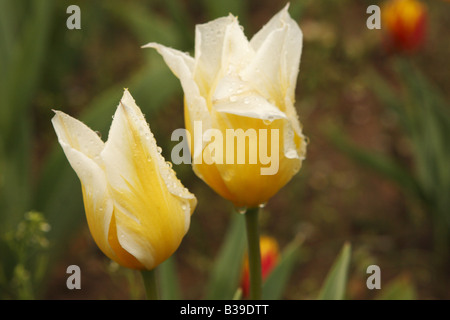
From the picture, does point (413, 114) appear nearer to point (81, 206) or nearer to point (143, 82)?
point (143, 82)

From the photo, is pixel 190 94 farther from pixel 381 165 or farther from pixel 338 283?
pixel 381 165

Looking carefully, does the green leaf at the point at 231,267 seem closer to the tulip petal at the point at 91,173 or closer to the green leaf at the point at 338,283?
the green leaf at the point at 338,283

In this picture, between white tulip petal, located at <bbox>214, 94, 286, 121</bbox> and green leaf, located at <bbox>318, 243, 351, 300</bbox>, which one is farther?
green leaf, located at <bbox>318, 243, 351, 300</bbox>

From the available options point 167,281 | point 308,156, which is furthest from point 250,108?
point 308,156

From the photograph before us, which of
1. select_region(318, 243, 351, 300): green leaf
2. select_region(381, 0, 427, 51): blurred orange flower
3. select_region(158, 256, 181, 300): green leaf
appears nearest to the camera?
select_region(318, 243, 351, 300): green leaf

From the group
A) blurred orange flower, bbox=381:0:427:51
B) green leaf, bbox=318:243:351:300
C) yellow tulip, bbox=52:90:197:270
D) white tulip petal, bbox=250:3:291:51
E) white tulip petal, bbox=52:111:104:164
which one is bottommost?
green leaf, bbox=318:243:351:300

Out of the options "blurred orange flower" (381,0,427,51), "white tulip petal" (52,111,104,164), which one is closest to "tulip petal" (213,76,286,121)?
"white tulip petal" (52,111,104,164)

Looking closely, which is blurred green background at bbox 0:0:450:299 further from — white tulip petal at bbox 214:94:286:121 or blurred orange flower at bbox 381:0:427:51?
white tulip petal at bbox 214:94:286:121
